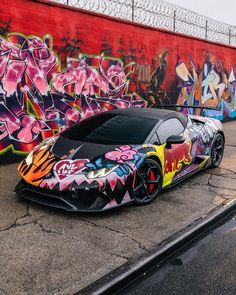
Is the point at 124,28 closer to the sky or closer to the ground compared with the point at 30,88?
closer to the sky

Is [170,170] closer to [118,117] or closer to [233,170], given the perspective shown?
[118,117]

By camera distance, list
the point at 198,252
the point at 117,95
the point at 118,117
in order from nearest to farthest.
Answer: the point at 198,252 → the point at 118,117 → the point at 117,95

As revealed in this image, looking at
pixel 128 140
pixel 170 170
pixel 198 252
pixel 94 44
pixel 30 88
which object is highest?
pixel 94 44

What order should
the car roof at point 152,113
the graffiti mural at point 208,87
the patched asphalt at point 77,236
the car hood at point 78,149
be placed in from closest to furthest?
the patched asphalt at point 77,236 < the car hood at point 78,149 < the car roof at point 152,113 < the graffiti mural at point 208,87

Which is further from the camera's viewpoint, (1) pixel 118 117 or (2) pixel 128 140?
(1) pixel 118 117

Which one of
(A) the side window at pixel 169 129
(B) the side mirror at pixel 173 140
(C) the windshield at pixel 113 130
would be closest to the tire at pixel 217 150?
(A) the side window at pixel 169 129

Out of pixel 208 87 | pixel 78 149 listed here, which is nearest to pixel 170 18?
pixel 208 87

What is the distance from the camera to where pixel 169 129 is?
574cm

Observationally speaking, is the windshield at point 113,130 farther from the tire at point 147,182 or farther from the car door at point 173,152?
the tire at point 147,182

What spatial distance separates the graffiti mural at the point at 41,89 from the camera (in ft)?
24.0

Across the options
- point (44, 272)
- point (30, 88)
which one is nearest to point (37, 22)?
point (30, 88)

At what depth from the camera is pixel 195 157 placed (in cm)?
633

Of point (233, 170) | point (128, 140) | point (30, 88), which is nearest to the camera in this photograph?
point (128, 140)

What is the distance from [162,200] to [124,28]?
A: 20.4 feet
